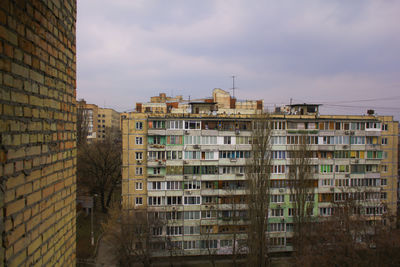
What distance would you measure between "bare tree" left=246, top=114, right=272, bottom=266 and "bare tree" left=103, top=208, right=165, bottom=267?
7.23 meters

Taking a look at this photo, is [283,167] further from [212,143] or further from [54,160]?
[54,160]

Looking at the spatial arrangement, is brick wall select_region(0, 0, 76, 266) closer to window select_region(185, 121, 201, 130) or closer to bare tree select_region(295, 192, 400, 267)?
bare tree select_region(295, 192, 400, 267)

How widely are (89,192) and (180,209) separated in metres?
16.4

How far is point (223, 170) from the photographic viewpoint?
24.4m

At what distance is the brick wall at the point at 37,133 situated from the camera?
227 cm

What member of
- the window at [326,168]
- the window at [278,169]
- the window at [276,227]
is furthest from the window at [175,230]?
the window at [326,168]

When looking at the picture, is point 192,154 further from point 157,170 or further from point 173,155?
point 157,170

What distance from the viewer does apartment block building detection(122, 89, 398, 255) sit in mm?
23406

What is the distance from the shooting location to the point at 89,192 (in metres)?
34.3

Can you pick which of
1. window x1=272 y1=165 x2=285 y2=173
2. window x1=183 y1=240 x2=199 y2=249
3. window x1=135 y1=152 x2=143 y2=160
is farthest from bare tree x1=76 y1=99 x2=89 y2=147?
window x1=272 y1=165 x2=285 y2=173

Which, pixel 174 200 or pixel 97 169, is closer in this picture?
pixel 174 200

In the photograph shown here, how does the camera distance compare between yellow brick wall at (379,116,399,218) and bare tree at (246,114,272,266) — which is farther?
yellow brick wall at (379,116,399,218)

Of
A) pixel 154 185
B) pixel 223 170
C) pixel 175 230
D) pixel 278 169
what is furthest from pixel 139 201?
pixel 278 169

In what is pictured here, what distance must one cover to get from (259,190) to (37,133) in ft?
65.5
